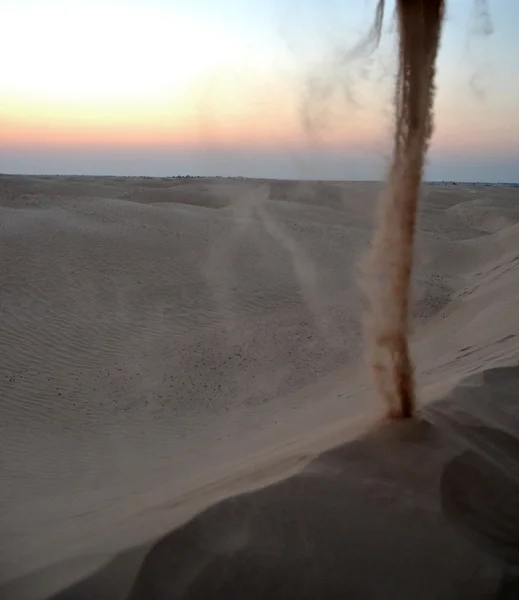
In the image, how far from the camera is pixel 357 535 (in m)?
4.00

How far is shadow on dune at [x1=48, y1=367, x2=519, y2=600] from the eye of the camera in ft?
12.1

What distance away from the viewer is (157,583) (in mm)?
3717

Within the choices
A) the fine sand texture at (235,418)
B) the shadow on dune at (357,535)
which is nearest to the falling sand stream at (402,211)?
the fine sand texture at (235,418)

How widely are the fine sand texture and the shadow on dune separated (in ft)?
0.04

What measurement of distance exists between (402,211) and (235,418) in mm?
3861

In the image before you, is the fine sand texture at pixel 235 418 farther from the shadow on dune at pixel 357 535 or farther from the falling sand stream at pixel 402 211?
the falling sand stream at pixel 402 211

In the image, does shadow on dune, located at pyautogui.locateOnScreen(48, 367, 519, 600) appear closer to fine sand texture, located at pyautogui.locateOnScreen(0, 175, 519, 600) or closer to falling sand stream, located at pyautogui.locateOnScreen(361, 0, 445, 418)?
fine sand texture, located at pyautogui.locateOnScreen(0, 175, 519, 600)

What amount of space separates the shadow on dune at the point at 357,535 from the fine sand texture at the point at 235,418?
1 centimetres

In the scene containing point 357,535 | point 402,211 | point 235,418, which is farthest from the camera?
point 235,418

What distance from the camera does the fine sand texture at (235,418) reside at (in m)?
3.88

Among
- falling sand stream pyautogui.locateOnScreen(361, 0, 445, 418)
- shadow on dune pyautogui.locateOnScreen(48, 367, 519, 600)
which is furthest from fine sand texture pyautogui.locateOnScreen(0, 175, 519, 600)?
falling sand stream pyautogui.locateOnScreen(361, 0, 445, 418)

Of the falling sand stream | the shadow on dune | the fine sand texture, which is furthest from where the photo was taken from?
the falling sand stream

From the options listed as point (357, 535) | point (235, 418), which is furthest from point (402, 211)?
point (235, 418)

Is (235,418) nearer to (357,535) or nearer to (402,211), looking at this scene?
(402,211)
